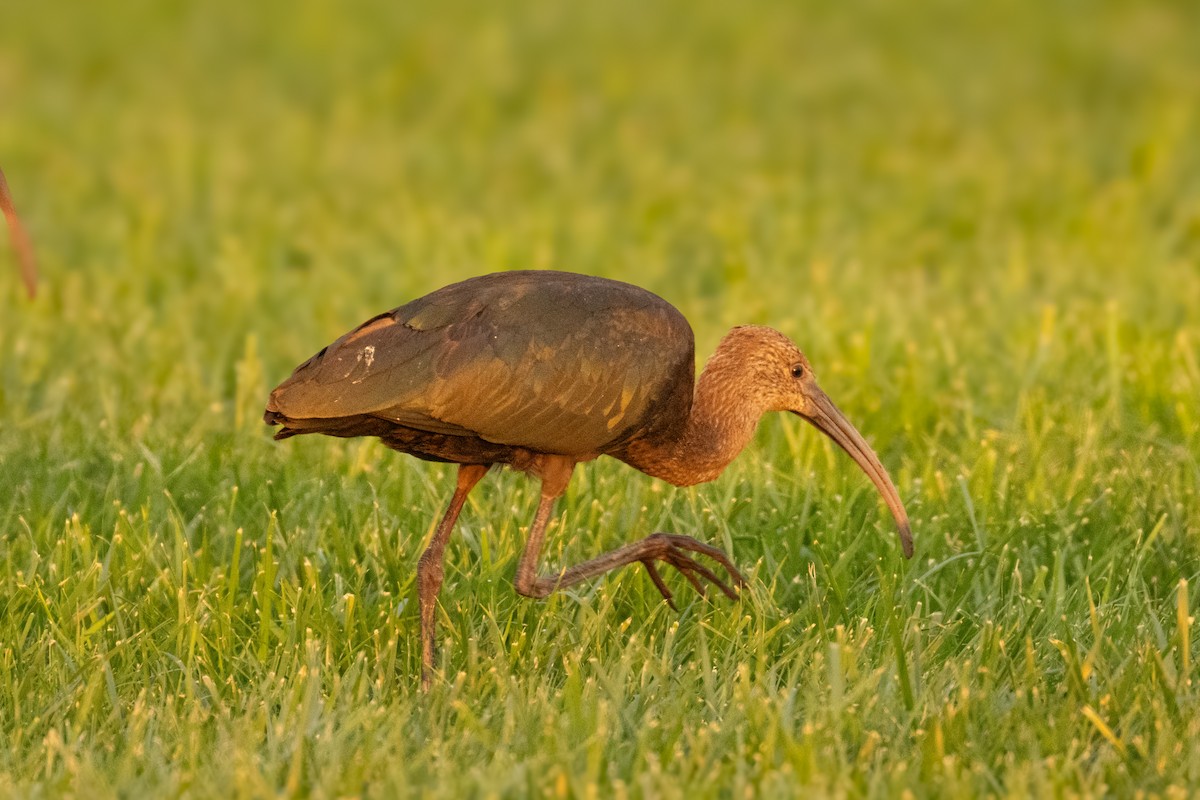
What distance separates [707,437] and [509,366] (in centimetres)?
71

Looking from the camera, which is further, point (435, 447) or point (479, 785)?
point (435, 447)

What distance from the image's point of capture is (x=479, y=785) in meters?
3.99

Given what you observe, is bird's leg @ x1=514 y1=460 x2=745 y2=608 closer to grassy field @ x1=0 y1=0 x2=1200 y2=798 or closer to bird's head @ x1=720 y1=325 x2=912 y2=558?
grassy field @ x1=0 y1=0 x2=1200 y2=798

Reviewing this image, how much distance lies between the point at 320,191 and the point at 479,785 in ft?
26.2

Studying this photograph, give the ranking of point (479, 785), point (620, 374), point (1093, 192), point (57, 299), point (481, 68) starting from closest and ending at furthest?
1. point (479, 785)
2. point (620, 374)
3. point (57, 299)
4. point (1093, 192)
5. point (481, 68)

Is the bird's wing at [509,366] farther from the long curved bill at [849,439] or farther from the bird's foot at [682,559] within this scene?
the long curved bill at [849,439]

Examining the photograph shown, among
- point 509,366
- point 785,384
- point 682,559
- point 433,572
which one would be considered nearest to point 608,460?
point 785,384

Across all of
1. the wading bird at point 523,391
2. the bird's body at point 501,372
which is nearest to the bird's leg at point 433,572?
the wading bird at point 523,391

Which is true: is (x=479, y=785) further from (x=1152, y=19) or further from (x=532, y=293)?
(x=1152, y=19)

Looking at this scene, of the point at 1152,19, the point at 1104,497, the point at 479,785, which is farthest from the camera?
the point at 1152,19

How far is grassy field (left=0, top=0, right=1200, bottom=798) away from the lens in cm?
434

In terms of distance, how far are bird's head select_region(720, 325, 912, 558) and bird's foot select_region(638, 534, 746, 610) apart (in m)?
0.47

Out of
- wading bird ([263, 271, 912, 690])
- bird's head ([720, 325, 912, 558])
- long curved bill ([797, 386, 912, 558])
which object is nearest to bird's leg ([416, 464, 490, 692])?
wading bird ([263, 271, 912, 690])

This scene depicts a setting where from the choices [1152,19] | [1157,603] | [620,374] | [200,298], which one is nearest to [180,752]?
[620,374]
